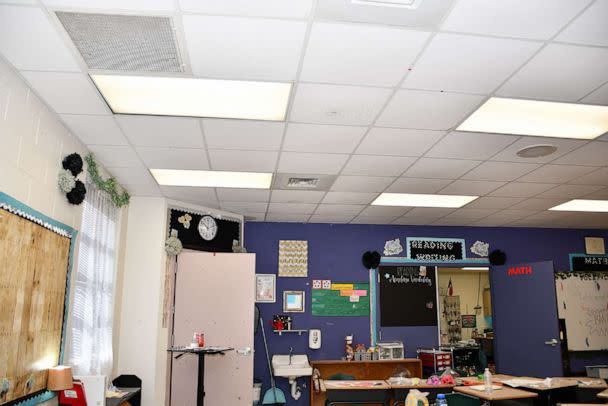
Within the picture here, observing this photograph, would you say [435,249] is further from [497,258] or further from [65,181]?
[65,181]

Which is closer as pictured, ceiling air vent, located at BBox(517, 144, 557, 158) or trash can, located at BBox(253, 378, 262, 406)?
ceiling air vent, located at BBox(517, 144, 557, 158)

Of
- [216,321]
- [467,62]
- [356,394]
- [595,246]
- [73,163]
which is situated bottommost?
[356,394]

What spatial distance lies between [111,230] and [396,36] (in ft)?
13.2

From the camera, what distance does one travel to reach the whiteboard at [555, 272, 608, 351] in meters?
7.92

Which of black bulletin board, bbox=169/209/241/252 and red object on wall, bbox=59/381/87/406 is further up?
black bulletin board, bbox=169/209/241/252

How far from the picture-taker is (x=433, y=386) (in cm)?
552

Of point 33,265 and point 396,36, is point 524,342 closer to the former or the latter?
point 396,36

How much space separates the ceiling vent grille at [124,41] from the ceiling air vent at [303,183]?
2800mm

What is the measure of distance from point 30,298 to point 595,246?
29.2ft

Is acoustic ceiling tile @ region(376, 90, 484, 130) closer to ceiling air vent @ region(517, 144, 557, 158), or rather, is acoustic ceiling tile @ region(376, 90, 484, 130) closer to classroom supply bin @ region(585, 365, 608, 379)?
ceiling air vent @ region(517, 144, 557, 158)

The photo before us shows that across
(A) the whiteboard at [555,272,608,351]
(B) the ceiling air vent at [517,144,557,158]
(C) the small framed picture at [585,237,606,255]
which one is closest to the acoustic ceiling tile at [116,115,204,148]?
(B) the ceiling air vent at [517,144,557,158]

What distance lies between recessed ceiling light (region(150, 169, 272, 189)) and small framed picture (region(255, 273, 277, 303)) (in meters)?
2.30

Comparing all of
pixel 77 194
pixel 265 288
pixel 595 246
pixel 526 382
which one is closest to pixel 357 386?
pixel 526 382

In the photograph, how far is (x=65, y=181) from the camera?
13.3 ft
